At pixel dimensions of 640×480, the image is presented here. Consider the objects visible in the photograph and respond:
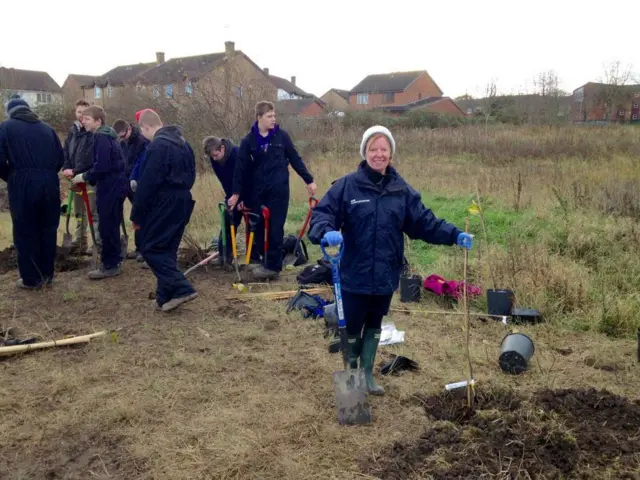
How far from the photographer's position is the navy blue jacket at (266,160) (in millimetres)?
6629

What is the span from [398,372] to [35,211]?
448 cm

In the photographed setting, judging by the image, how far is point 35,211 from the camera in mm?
6188

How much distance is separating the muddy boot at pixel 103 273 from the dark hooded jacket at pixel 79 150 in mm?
1259

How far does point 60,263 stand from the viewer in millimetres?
7512

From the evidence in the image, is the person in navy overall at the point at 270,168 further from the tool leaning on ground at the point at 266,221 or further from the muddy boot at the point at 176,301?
the muddy boot at the point at 176,301

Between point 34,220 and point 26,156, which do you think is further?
point 34,220

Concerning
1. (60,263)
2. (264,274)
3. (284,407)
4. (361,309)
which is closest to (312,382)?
(284,407)

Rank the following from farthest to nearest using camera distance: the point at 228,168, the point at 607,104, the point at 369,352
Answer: the point at 607,104 → the point at 228,168 → the point at 369,352

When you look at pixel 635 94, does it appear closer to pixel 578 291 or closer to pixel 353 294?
pixel 578 291

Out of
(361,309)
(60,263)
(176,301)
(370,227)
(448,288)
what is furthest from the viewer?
(60,263)

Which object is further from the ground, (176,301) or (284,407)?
(176,301)

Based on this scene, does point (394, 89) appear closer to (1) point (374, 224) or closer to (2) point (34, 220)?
(2) point (34, 220)

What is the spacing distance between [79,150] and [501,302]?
5415 millimetres

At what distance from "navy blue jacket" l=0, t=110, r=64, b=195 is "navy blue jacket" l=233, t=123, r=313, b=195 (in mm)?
2117
